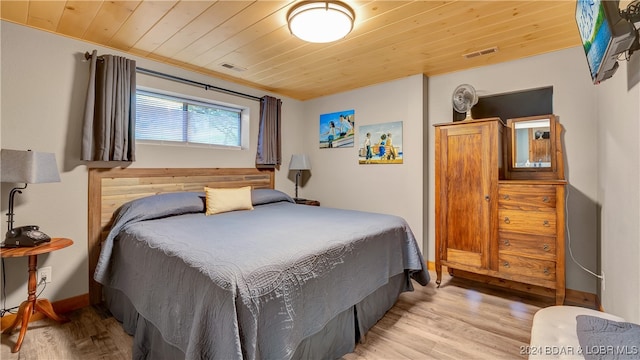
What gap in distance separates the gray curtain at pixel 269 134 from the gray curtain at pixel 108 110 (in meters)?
1.60

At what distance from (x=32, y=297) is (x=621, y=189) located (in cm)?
403

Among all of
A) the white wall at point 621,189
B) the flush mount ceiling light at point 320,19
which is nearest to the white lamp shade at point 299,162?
the flush mount ceiling light at point 320,19

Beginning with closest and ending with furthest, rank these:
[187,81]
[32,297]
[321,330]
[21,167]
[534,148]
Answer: [321,330]
[21,167]
[32,297]
[534,148]
[187,81]

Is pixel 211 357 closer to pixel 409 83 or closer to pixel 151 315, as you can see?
pixel 151 315

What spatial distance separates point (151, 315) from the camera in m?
1.63

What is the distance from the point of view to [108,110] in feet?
8.36

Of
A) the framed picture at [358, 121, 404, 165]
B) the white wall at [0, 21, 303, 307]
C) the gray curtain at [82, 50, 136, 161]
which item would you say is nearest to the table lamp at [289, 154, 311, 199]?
the framed picture at [358, 121, 404, 165]

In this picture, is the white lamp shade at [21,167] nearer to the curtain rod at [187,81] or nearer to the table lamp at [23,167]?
the table lamp at [23,167]

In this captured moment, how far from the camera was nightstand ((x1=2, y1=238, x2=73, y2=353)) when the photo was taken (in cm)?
191

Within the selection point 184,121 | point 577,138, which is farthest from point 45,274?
point 577,138

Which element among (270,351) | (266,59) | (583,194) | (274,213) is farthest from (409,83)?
(270,351)

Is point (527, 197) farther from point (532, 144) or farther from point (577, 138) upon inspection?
point (577, 138)

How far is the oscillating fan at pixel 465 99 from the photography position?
9.55 ft

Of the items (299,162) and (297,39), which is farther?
(299,162)
